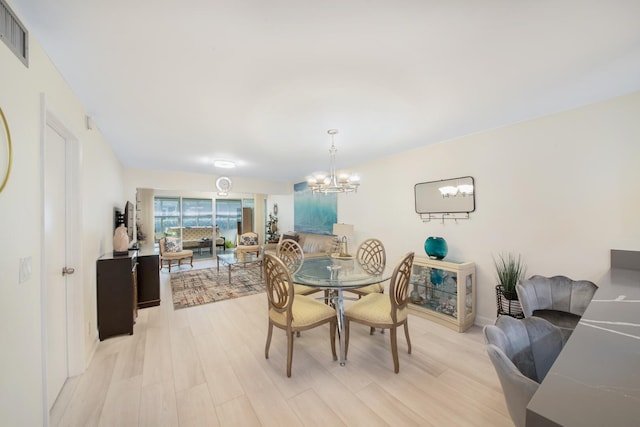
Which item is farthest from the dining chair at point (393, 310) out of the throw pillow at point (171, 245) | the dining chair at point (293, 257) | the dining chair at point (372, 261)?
the throw pillow at point (171, 245)

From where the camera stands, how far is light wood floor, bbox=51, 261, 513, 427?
5.35 feet

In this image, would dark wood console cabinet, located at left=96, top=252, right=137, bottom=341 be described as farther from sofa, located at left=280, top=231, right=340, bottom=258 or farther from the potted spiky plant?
the potted spiky plant

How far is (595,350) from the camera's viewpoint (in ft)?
2.75

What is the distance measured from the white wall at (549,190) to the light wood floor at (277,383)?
1.10m

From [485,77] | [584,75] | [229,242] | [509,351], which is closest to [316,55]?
[485,77]

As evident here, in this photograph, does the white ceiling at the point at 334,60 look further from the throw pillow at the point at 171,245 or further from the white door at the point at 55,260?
the throw pillow at the point at 171,245

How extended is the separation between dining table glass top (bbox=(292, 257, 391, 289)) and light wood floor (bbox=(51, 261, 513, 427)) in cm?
75

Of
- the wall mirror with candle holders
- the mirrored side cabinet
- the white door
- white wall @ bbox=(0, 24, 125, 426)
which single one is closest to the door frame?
the white door

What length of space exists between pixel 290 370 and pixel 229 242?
7.03 metres

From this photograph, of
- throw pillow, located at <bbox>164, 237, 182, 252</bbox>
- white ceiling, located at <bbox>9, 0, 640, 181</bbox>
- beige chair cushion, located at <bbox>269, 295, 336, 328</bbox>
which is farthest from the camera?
throw pillow, located at <bbox>164, 237, 182, 252</bbox>

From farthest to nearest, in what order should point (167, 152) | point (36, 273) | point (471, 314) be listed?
point (167, 152), point (471, 314), point (36, 273)

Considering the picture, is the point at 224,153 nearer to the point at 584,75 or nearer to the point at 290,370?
the point at 290,370

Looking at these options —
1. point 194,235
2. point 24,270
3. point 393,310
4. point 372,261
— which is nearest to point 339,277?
point 393,310

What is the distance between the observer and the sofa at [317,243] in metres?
5.14
